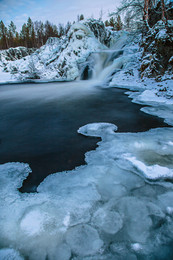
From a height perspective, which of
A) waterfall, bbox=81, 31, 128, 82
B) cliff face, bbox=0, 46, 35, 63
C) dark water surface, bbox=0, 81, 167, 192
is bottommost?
dark water surface, bbox=0, 81, 167, 192

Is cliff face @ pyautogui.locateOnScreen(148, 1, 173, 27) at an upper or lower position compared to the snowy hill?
upper

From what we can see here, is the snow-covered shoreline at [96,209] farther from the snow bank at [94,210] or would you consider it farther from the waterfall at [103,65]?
the waterfall at [103,65]

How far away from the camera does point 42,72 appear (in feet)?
60.6

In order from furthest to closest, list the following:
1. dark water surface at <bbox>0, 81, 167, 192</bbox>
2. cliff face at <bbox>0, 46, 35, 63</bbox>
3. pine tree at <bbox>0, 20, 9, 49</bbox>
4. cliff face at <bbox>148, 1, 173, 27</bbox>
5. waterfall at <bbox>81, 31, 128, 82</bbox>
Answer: pine tree at <bbox>0, 20, 9, 49</bbox> → cliff face at <bbox>0, 46, 35, 63</bbox> → waterfall at <bbox>81, 31, 128, 82</bbox> → cliff face at <bbox>148, 1, 173, 27</bbox> → dark water surface at <bbox>0, 81, 167, 192</bbox>

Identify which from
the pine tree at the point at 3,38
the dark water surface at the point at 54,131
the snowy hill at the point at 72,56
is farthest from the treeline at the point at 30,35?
the dark water surface at the point at 54,131

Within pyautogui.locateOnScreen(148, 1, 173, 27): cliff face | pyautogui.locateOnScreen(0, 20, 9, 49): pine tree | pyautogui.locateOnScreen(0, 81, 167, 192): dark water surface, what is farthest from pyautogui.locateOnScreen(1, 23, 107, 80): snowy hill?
pyautogui.locateOnScreen(0, 20, 9, 49): pine tree

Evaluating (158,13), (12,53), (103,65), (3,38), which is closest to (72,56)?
(103,65)

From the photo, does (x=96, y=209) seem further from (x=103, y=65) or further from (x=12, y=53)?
(x=12, y=53)

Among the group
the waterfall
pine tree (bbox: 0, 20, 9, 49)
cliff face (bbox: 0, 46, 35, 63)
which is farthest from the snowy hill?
pine tree (bbox: 0, 20, 9, 49)

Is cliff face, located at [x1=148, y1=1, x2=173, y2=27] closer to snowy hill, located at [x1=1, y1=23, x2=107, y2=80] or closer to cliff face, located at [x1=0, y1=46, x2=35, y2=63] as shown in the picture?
snowy hill, located at [x1=1, y1=23, x2=107, y2=80]

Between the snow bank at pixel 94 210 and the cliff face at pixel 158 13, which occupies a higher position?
the cliff face at pixel 158 13

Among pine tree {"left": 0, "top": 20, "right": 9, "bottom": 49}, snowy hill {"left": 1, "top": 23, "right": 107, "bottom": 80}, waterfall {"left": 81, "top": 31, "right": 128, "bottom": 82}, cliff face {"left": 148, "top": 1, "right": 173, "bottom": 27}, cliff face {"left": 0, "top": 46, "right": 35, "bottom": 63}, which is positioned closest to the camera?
cliff face {"left": 148, "top": 1, "right": 173, "bottom": 27}

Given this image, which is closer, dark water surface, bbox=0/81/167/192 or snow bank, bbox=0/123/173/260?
snow bank, bbox=0/123/173/260

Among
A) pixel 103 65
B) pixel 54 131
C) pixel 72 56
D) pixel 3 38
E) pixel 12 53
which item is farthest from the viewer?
pixel 3 38
